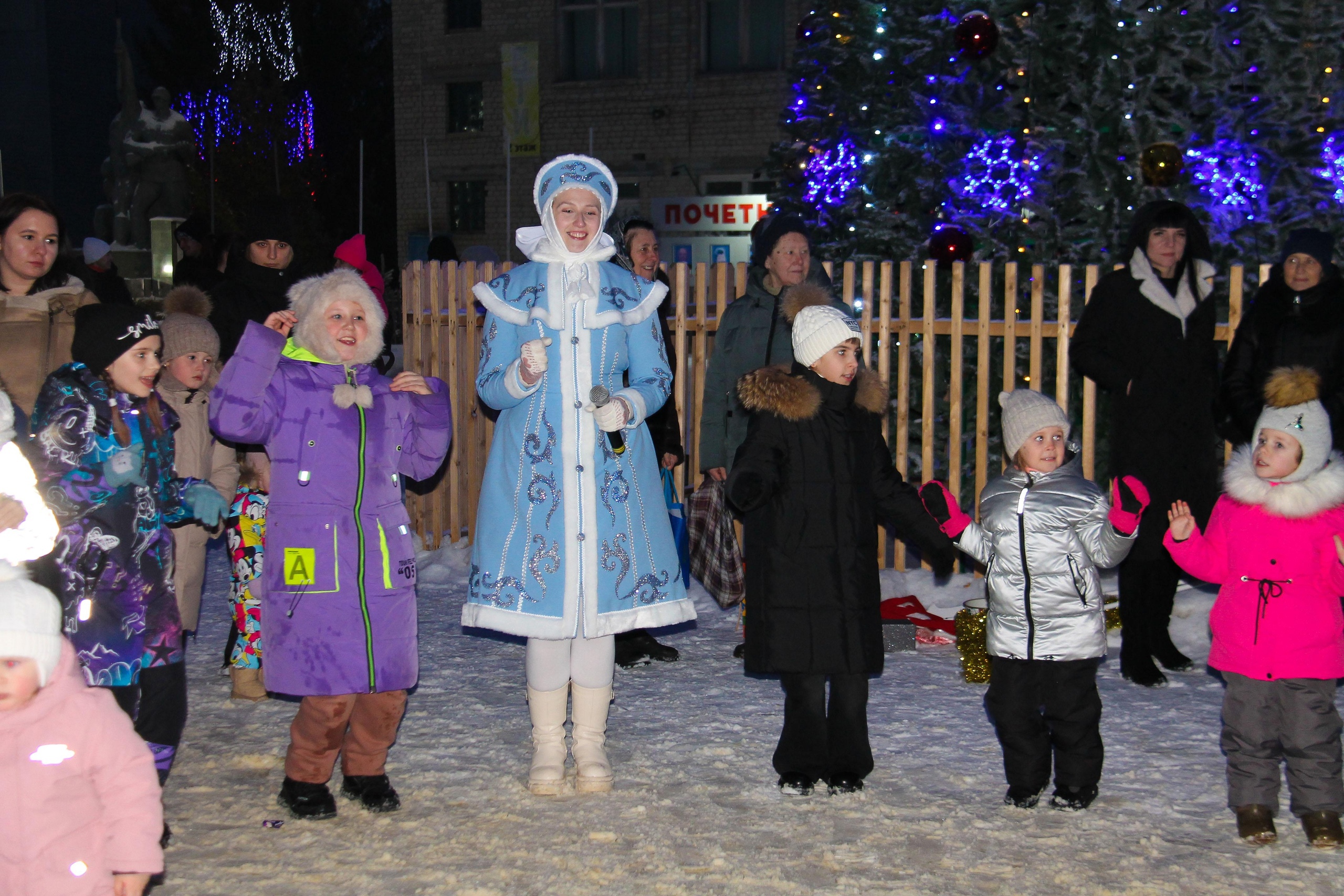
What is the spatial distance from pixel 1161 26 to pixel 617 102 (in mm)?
19657

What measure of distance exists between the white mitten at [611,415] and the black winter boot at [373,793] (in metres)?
1.44

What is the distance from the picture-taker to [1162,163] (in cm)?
691

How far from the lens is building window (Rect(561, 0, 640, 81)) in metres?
26.0

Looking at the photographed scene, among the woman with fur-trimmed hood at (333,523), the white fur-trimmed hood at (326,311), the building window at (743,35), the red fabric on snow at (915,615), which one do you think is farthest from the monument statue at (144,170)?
the woman with fur-trimmed hood at (333,523)

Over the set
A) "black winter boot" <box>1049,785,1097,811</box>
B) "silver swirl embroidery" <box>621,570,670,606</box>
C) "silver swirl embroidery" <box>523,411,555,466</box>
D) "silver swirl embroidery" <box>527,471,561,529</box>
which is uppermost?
"silver swirl embroidery" <box>523,411,555,466</box>

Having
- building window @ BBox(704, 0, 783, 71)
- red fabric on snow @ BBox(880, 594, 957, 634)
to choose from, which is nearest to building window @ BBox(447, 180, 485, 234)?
building window @ BBox(704, 0, 783, 71)

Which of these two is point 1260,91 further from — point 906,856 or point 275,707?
point 275,707

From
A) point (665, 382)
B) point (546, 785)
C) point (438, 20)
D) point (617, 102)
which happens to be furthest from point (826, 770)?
point (438, 20)

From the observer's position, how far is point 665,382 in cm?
474

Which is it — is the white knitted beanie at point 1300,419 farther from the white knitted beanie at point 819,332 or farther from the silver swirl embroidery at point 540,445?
the silver swirl embroidery at point 540,445

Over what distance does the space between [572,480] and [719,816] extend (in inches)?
49.2

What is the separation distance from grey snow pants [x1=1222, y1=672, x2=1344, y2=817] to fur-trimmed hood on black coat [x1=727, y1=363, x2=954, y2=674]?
1075 mm

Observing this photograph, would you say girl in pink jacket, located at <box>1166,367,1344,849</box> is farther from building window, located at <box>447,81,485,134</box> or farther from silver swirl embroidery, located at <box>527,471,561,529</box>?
building window, located at <box>447,81,485,134</box>

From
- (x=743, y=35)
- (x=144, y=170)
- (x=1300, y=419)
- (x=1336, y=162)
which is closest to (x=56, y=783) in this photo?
(x=1300, y=419)
